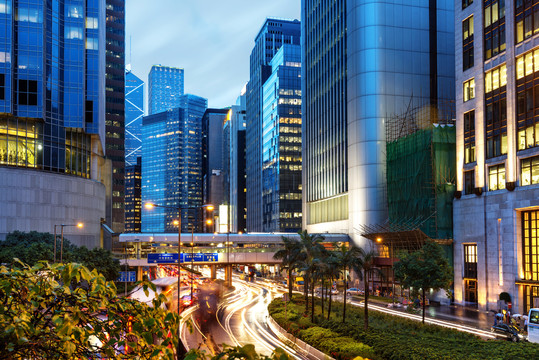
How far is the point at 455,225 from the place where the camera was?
77250mm

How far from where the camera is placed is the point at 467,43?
247 feet

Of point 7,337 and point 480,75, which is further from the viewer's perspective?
point 480,75

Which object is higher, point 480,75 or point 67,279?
point 480,75

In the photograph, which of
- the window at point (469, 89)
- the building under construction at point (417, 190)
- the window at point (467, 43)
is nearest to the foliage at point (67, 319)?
the window at point (469, 89)

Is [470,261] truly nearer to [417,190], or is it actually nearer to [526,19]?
[417,190]

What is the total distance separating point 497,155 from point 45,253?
173 feet

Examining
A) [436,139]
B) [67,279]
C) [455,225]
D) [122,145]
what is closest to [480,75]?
[436,139]

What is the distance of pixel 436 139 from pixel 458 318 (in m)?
31.3

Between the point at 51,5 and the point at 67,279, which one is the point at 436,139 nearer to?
the point at 51,5

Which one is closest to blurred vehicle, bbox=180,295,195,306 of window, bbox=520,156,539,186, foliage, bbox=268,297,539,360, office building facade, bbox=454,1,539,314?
foliage, bbox=268,297,539,360

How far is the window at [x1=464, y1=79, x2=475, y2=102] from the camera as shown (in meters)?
73.9

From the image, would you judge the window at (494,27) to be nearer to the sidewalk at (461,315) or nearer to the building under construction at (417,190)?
the building under construction at (417,190)

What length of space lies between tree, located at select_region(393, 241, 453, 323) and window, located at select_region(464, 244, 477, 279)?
2144 centimetres

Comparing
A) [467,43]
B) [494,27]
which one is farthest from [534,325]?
[467,43]
